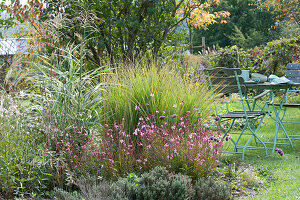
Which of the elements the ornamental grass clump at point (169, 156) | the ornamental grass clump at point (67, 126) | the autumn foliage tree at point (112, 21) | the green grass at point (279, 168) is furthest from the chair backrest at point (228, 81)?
the autumn foliage tree at point (112, 21)

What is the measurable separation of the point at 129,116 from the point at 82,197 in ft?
5.06

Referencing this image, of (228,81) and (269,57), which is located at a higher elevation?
(228,81)

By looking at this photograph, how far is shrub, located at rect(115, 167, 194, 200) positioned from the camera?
298 centimetres

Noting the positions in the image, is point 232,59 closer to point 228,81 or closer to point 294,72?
point 294,72

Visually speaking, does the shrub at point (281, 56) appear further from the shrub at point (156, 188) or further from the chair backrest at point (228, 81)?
the shrub at point (156, 188)

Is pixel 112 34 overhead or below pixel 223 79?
overhead

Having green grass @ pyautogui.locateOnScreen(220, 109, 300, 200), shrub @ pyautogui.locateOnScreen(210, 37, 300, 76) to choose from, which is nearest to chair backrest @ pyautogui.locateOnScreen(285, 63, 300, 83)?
green grass @ pyautogui.locateOnScreen(220, 109, 300, 200)

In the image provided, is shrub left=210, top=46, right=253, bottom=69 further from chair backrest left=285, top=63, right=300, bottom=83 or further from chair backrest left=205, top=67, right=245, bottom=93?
chair backrest left=205, top=67, right=245, bottom=93

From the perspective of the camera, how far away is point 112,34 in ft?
23.2

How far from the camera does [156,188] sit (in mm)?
2980

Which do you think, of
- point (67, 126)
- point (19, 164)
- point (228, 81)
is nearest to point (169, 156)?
point (67, 126)

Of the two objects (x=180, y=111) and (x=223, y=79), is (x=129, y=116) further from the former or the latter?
(x=223, y=79)

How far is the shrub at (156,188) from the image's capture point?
298 cm

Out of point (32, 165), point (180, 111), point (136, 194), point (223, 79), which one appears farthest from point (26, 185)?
point (223, 79)
